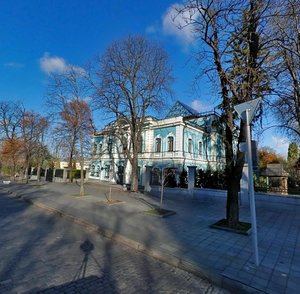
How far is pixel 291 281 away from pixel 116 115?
1748 cm

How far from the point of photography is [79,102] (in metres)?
16.0

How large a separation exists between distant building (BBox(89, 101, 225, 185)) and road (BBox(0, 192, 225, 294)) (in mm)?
15218

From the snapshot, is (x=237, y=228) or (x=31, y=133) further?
(x=31, y=133)

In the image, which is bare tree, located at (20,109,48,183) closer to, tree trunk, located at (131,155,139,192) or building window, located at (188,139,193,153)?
tree trunk, located at (131,155,139,192)

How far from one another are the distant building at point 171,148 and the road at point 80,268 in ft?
49.9

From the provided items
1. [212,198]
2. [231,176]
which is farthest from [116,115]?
[231,176]

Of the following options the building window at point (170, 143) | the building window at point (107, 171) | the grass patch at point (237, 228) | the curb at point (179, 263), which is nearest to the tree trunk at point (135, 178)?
the building window at point (170, 143)

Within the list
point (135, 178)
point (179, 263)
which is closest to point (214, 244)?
point (179, 263)

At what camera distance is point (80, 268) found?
13.7 feet

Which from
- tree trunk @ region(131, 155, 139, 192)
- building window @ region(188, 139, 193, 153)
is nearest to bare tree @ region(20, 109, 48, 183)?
tree trunk @ region(131, 155, 139, 192)

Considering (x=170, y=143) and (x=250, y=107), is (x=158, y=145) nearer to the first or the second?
(x=170, y=143)

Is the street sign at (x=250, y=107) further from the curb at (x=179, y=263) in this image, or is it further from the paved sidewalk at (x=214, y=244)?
the curb at (x=179, y=263)

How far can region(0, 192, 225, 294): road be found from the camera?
11.6ft

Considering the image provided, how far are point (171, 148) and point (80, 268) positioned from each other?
22.1 m
